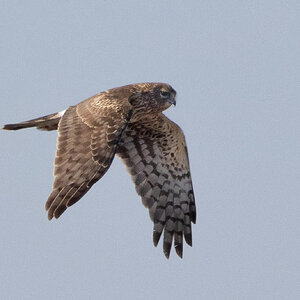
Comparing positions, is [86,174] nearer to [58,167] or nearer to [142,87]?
[58,167]

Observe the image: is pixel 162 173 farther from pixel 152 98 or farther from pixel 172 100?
pixel 152 98

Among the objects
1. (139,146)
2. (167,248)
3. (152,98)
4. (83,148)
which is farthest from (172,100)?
(83,148)

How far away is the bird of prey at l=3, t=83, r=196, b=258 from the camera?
13.0 metres

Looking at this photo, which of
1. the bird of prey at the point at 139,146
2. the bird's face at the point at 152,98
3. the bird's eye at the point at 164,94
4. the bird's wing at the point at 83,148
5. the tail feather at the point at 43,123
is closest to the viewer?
the bird's wing at the point at 83,148

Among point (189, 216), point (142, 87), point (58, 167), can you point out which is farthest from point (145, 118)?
point (58, 167)

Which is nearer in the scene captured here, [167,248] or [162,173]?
[167,248]

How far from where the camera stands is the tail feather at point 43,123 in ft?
47.4

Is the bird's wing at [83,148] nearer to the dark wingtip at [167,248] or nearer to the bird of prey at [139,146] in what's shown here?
the bird of prey at [139,146]

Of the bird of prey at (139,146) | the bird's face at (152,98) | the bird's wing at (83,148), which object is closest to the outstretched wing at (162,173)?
the bird of prey at (139,146)

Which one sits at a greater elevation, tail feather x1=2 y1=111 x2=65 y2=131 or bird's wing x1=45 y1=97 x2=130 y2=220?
tail feather x1=2 y1=111 x2=65 y2=131

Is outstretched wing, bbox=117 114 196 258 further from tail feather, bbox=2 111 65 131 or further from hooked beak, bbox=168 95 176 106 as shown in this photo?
tail feather, bbox=2 111 65 131

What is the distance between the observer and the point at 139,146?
51.2 feet

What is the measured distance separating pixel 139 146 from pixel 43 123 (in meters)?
1.71

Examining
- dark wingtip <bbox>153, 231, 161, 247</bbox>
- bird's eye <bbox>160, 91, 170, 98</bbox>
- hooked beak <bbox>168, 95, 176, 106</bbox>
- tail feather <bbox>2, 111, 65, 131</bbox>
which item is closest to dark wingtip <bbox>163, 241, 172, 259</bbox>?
dark wingtip <bbox>153, 231, 161, 247</bbox>
